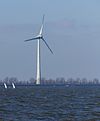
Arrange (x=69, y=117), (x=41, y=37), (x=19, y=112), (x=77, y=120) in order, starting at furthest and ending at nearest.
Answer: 1. (x=41, y=37)
2. (x=19, y=112)
3. (x=69, y=117)
4. (x=77, y=120)

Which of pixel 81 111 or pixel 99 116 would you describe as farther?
pixel 81 111

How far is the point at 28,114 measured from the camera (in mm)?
62312

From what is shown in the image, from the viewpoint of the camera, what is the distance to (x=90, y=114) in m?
62.4

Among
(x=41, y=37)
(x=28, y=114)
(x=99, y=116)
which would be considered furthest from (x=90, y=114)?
(x=41, y=37)

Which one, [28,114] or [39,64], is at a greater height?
[39,64]

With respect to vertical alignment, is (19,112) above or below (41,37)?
below

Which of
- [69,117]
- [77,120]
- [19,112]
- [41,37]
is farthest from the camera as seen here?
[41,37]

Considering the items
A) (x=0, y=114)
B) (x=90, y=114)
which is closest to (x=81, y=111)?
(x=90, y=114)

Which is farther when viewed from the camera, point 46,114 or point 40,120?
point 46,114

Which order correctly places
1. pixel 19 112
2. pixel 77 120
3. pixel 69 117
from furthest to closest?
pixel 19 112 < pixel 69 117 < pixel 77 120

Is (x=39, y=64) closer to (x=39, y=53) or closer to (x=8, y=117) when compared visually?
(x=39, y=53)

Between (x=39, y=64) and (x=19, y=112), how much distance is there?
13052 centimetres

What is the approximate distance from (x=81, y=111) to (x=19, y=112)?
24.2 ft

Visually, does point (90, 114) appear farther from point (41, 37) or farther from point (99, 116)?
point (41, 37)
